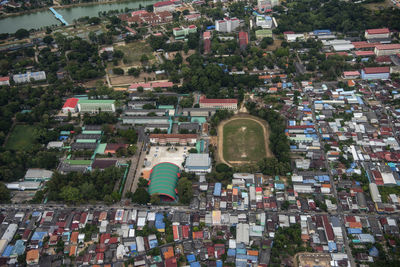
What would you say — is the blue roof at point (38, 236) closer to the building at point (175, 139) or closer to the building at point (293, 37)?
the building at point (175, 139)

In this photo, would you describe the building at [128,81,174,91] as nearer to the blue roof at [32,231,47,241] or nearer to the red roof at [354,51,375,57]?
the blue roof at [32,231,47,241]

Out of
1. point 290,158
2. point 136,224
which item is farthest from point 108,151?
point 290,158

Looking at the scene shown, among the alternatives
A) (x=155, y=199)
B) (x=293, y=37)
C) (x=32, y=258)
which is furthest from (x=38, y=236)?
(x=293, y=37)

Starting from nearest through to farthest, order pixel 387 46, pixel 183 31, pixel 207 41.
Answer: pixel 387 46, pixel 207 41, pixel 183 31

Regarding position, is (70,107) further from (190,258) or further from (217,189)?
(190,258)

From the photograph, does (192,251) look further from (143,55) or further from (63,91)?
(143,55)

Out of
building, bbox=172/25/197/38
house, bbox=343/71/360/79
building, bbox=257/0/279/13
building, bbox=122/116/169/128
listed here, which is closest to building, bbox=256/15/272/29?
building, bbox=257/0/279/13
